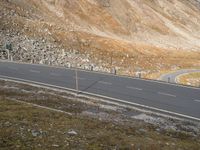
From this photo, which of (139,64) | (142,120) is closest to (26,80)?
(142,120)

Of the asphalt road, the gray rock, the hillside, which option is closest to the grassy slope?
the gray rock

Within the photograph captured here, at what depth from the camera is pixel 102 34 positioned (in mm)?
84500

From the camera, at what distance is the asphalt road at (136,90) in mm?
22250

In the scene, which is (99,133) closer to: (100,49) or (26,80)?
(26,80)

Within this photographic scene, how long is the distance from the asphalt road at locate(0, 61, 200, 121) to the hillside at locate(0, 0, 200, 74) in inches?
792

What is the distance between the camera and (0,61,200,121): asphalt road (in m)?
22.2

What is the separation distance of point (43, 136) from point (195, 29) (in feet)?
379

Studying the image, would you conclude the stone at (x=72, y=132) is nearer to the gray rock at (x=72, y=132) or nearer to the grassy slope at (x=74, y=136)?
the gray rock at (x=72, y=132)

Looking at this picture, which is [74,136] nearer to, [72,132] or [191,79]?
[72,132]

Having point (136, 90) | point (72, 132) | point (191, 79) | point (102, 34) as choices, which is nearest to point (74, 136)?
point (72, 132)

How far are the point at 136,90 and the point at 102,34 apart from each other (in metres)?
58.5

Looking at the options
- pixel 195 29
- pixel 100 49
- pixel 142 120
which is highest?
pixel 195 29

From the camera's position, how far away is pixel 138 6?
108625 mm

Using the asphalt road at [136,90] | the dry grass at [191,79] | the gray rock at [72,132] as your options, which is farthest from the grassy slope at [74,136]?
the dry grass at [191,79]
